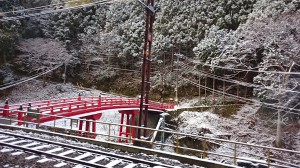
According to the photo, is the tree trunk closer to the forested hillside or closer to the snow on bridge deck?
the forested hillside

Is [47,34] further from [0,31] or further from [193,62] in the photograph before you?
[193,62]

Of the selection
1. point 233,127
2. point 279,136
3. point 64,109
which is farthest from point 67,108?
point 279,136

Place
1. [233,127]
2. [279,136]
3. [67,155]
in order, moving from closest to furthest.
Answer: [67,155] → [279,136] → [233,127]

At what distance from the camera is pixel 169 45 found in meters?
38.7

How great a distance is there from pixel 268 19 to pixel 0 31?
114 ft

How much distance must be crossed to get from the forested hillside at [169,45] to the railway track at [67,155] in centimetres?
1578

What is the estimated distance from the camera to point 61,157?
30.4 ft

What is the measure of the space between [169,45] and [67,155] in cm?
3076

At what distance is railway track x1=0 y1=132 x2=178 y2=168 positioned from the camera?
9031 mm

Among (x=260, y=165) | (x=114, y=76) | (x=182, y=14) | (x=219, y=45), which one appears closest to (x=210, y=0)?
(x=182, y=14)

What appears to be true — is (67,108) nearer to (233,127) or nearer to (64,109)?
(64,109)

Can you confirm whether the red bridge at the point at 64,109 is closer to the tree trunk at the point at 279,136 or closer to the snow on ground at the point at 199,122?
the snow on ground at the point at 199,122

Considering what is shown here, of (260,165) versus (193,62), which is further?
(193,62)

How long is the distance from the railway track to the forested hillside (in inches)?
621
